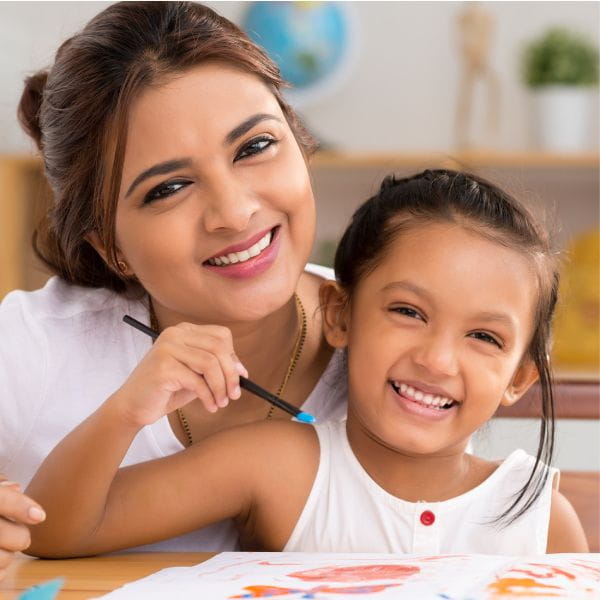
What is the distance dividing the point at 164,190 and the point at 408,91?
109 inches

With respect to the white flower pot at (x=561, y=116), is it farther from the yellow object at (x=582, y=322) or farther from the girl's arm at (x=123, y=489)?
the girl's arm at (x=123, y=489)

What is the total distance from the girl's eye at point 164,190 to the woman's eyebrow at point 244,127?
74 millimetres

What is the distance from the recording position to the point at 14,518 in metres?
1.10

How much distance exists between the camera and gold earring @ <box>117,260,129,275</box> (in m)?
1.51

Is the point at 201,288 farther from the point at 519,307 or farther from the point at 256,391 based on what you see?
the point at 519,307

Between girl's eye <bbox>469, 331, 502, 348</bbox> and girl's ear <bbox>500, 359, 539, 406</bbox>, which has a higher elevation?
girl's eye <bbox>469, 331, 502, 348</bbox>

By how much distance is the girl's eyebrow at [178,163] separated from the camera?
1331mm

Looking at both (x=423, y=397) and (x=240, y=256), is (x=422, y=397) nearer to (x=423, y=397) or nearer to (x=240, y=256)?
(x=423, y=397)

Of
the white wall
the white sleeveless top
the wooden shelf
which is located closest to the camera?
the white sleeveless top

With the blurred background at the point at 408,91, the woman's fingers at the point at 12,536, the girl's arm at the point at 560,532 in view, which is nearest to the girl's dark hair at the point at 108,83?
the woman's fingers at the point at 12,536

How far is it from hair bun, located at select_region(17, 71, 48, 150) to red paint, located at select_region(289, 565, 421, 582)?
892 millimetres

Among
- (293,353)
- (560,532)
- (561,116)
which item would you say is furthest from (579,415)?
(561,116)

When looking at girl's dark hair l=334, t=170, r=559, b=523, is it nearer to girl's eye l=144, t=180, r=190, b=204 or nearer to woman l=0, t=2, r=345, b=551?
woman l=0, t=2, r=345, b=551

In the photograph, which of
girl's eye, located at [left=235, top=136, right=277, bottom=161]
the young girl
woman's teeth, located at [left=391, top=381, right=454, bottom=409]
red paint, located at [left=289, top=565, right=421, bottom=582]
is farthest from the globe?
red paint, located at [left=289, top=565, right=421, bottom=582]
